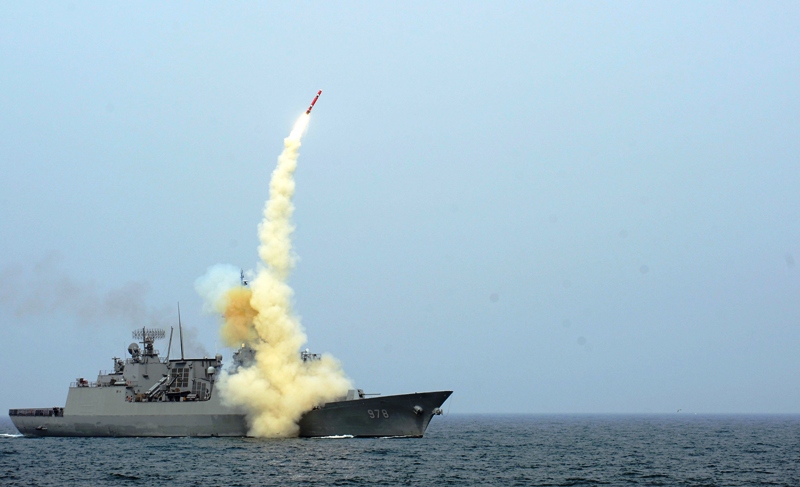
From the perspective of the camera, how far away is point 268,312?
43750 mm

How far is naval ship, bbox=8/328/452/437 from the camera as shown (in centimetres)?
4262

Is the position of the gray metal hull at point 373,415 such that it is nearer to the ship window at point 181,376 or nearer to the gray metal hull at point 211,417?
the gray metal hull at point 211,417

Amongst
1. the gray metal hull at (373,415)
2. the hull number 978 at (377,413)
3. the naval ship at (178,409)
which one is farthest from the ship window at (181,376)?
the hull number 978 at (377,413)

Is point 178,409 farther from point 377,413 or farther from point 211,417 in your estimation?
point 377,413

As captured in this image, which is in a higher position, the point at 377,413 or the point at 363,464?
the point at 377,413

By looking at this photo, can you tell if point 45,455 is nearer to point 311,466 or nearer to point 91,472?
point 91,472

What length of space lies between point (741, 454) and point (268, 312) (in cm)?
2802

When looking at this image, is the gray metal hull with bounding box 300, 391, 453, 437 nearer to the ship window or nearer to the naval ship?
the naval ship

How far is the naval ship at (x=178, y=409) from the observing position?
42.6 metres

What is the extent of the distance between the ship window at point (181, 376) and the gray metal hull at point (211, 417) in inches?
87.8

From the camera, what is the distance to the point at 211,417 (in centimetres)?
4431

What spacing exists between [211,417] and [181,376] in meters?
5.86

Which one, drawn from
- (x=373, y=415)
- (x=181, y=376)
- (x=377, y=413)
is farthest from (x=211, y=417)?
(x=377, y=413)

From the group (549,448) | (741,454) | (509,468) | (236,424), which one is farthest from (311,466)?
(741,454)
